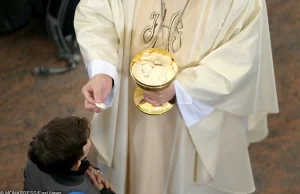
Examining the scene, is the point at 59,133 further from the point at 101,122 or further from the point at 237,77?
the point at 237,77

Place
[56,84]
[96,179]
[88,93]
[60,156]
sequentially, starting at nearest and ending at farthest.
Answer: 1. [60,156]
2. [88,93]
3. [96,179]
4. [56,84]

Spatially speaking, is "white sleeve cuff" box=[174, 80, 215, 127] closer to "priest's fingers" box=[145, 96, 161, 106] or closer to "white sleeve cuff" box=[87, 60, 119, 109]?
"priest's fingers" box=[145, 96, 161, 106]

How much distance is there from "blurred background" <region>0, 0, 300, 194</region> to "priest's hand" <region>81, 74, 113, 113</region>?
1.04m

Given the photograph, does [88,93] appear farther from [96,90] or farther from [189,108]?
[189,108]

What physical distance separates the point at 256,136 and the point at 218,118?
646 millimetres

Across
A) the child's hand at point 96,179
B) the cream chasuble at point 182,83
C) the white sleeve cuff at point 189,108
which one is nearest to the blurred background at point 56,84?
the cream chasuble at point 182,83

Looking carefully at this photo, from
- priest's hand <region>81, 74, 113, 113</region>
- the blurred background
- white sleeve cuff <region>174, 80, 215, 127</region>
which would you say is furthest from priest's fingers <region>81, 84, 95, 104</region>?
the blurred background

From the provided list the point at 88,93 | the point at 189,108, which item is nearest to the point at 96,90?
the point at 88,93

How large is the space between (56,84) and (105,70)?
1430 millimetres

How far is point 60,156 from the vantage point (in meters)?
1.34

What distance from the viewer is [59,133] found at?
1.37 m

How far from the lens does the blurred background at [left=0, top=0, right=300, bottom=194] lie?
242 cm

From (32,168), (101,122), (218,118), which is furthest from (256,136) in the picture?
(32,168)

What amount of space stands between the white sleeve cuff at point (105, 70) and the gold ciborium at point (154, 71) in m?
0.08
